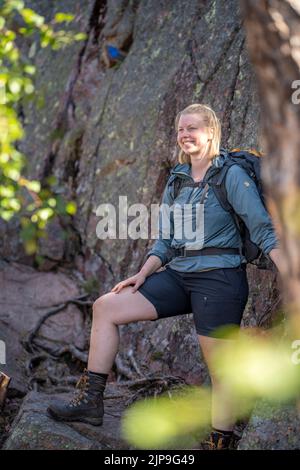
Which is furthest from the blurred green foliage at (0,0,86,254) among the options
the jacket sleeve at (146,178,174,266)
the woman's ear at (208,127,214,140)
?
the woman's ear at (208,127,214,140)

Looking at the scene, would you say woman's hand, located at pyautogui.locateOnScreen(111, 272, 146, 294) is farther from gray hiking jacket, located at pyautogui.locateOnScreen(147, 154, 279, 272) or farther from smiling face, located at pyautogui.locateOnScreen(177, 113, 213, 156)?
smiling face, located at pyautogui.locateOnScreen(177, 113, 213, 156)

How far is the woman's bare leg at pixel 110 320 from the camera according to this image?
4508 millimetres

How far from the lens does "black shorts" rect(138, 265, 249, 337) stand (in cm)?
439

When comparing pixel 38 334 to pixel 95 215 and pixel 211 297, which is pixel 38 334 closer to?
pixel 95 215

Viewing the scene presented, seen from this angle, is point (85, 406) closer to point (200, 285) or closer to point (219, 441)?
point (219, 441)

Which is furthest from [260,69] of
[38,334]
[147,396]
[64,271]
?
[64,271]

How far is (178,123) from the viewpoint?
15.4 ft

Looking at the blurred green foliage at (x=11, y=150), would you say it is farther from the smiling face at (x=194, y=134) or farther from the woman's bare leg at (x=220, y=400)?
the woman's bare leg at (x=220, y=400)

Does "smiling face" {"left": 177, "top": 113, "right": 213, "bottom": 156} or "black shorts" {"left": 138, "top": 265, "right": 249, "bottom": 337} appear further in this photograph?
"smiling face" {"left": 177, "top": 113, "right": 213, "bottom": 156}

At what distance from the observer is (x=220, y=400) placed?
4.32m

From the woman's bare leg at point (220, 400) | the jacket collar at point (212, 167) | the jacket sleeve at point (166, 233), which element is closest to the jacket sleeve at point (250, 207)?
the jacket collar at point (212, 167)

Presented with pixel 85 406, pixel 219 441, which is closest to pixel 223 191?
pixel 219 441

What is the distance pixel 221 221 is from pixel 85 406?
1558 millimetres

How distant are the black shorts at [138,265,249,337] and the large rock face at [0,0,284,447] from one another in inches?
42.5
